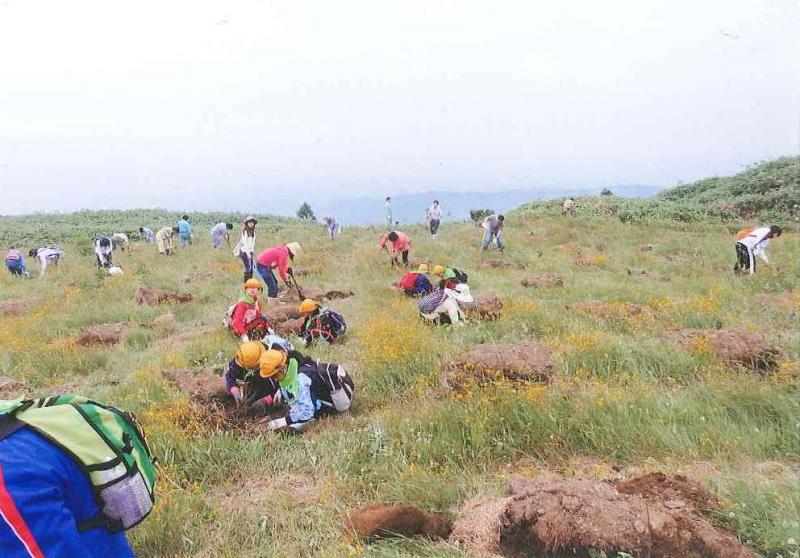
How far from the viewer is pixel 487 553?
9.32 feet

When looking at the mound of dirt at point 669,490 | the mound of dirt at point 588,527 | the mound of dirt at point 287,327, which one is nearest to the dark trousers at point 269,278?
the mound of dirt at point 287,327

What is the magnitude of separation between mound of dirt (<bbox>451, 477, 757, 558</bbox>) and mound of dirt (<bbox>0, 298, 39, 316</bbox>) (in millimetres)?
11033

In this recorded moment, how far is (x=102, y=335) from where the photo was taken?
8.28m

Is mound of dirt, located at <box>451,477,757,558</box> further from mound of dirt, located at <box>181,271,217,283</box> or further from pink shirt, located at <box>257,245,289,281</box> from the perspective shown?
mound of dirt, located at <box>181,271,217,283</box>

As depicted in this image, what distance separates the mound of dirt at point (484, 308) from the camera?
8.14 m

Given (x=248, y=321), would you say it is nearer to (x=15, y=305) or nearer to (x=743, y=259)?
(x=15, y=305)

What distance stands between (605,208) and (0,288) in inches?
939

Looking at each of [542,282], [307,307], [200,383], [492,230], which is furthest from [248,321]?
[492,230]

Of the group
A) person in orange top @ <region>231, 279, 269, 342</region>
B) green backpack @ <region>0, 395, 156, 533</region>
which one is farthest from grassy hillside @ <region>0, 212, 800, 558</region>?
green backpack @ <region>0, 395, 156, 533</region>

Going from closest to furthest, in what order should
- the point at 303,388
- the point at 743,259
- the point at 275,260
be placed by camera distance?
the point at 303,388 < the point at 275,260 < the point at 743,259

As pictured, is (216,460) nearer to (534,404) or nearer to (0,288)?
(534,404)

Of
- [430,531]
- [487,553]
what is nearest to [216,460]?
[430,531]

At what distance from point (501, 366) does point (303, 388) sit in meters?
2.13

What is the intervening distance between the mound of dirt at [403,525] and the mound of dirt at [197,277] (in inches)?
441
